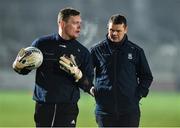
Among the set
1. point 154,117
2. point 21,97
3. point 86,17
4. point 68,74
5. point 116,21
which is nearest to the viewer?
point 68,74

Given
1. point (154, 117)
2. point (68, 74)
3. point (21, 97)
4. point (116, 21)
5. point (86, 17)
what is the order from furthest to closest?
point (21, 97) < point (86, 17) < point (154, 117) < point (116, 21) < point (68, 74)

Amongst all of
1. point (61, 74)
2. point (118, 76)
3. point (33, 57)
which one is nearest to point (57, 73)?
point (61, 74)

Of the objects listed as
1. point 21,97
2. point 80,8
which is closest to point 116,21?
point 80,8

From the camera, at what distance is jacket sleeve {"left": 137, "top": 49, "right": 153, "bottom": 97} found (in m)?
4.49

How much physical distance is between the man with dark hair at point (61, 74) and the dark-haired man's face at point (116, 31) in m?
0.39

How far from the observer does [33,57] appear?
3.93 meters

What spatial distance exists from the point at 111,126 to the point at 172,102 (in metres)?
6.05

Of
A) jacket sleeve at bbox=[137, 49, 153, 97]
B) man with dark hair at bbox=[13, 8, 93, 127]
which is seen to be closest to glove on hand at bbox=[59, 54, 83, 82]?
man with dark hair at bbox=[13, 8, 93, 127]

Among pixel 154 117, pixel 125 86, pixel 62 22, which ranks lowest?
pixel 154 117

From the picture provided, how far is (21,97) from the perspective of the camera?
10.2 meters

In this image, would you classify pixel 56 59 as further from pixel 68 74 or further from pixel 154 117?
pixel 154 117

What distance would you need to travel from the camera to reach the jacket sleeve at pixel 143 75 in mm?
4492

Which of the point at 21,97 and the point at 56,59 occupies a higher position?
the point at 56,59

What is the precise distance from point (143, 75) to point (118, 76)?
0.24 m
